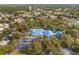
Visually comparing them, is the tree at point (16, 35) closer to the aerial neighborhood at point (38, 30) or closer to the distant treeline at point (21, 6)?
the aerial neighborhood at point (38, 30)

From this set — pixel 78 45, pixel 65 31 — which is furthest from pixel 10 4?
pixel 78 45

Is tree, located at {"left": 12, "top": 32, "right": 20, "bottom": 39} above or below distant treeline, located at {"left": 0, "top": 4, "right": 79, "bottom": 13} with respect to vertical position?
below

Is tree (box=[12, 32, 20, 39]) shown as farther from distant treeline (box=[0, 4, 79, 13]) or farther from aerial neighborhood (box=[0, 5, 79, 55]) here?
distant treeline (box=[0, 4, 79, 13])

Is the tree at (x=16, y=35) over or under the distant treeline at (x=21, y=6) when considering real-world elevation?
under

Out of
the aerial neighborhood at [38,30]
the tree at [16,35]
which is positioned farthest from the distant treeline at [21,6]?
the tree at [16,35]

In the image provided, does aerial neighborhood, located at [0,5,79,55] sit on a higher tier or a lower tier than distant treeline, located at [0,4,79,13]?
lower

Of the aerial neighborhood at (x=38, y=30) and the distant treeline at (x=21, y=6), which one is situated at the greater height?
the distant treeline at (x=21, y=6)

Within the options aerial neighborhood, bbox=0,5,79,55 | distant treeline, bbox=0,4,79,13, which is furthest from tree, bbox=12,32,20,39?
distant treeline, bbox=0,4,79,13

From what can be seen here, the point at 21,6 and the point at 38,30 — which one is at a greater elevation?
the point at 21,6

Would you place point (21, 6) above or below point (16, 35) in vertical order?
above
